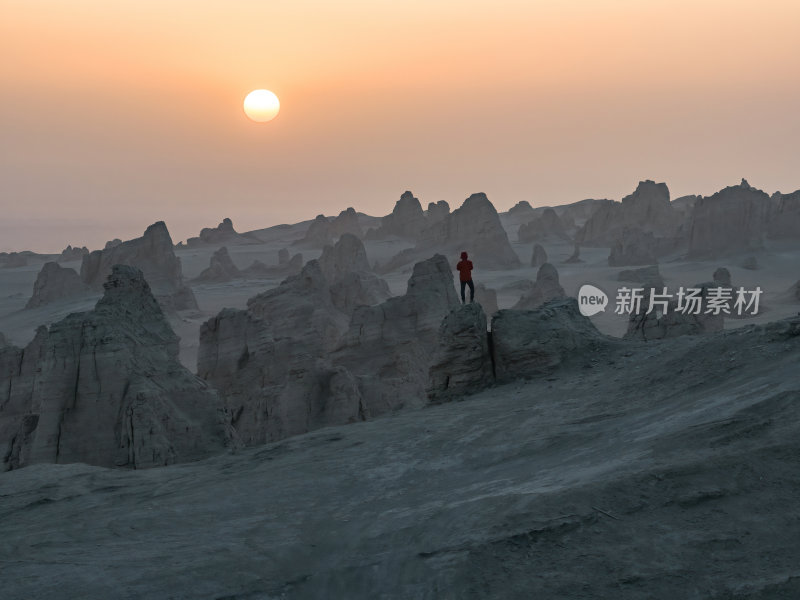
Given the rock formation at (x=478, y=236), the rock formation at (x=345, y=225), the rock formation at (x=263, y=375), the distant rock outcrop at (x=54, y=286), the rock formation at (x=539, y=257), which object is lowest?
the rock formation at (x=263, y=375)

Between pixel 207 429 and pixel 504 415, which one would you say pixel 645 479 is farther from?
pixel 207 429

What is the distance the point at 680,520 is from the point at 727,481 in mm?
613

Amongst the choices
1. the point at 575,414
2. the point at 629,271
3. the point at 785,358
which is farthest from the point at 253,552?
the point at 629,271

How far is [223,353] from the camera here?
22766 millimetres

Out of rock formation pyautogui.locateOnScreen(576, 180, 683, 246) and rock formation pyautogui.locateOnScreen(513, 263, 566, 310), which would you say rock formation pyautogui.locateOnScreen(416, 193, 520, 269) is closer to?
rock formation pyautogui.locateOnScreen(576, 180, 683, 246)

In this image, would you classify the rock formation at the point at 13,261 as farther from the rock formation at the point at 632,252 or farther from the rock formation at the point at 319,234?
the rock formation at the point at 632,252

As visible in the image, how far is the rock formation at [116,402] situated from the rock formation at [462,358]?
3785mm

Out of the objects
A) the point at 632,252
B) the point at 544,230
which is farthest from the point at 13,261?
the point at 632,252

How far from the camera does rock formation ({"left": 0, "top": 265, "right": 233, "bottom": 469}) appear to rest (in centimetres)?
1436

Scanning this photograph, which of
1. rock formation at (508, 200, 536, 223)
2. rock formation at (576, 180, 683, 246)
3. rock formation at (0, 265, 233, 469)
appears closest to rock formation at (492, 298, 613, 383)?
rock formation at (0, 265, 233, 469)

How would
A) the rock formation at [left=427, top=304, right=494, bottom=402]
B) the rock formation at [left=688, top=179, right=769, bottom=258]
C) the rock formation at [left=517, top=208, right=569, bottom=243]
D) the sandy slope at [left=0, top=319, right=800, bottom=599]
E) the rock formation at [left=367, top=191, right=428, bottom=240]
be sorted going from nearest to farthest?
the sandy slope at [left=0, top=319, right=800, bottom=599]
the rock formation at [left=427, top=304, right=494, bottom=402]
the rock formation at [left=688, top=179, right=769, bottom=258]
the rock formation at [left=517, top=208, right=569, bottom=243]
the rock formation at [left=367, top=191, right=428, bottom=240]

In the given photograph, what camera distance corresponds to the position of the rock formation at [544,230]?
102 metres

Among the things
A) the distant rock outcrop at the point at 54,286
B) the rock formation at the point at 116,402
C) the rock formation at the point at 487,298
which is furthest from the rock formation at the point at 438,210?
the rock formation at the point at 116,402

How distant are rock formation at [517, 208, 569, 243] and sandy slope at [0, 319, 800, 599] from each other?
302ft
